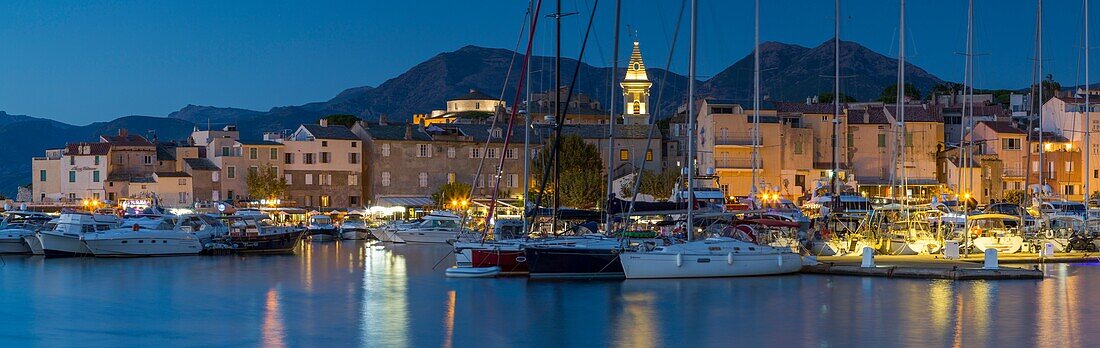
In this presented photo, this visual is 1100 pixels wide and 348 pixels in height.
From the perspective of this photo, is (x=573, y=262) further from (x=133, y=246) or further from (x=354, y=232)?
(x=354, y=232)

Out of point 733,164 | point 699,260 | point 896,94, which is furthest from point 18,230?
point 896,94

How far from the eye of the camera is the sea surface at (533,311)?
92.2 feet

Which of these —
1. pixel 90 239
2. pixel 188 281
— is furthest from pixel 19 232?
pixel 188 281

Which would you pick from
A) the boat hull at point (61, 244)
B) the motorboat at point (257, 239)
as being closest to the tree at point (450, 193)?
the motorboat at point (257, 239)

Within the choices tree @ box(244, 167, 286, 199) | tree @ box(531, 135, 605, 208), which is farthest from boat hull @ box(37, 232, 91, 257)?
tree @ box(244, 167, 286, 199)

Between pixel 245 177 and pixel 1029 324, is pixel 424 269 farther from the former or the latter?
pixel 245 177

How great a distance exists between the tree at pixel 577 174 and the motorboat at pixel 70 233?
80.8 ft

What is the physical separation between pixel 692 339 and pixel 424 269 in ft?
70.3

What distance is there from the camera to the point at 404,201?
91250mm

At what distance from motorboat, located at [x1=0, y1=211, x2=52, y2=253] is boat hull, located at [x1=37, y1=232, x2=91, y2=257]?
2711 mm

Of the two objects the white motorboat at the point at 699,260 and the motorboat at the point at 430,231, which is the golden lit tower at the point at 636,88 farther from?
the white motorboat at the point at 699,260

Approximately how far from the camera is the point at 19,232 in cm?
5903

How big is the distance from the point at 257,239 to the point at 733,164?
119ft

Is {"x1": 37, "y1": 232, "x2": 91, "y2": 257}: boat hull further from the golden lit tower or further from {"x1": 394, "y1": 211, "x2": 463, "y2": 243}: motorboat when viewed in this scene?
the golden lit tower
